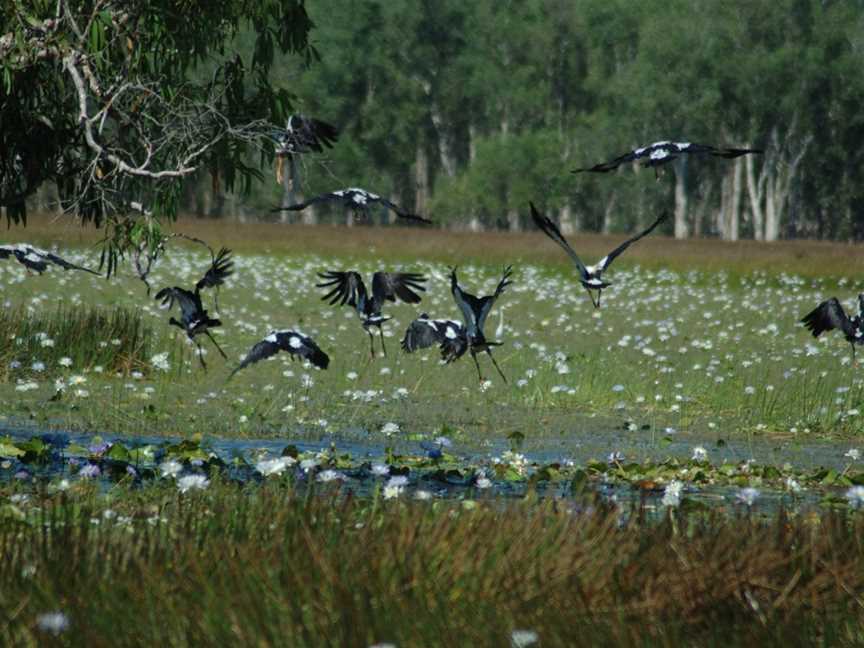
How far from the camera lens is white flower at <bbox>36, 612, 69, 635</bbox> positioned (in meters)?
4.77

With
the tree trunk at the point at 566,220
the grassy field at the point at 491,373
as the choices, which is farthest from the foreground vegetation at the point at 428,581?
the tree trunk at the point at 566,220

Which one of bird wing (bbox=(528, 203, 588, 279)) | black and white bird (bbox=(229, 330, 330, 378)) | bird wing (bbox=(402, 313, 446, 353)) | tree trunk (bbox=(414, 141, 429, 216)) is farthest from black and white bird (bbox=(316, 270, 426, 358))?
tree trunk (bbox=(414, 141, 429, 216))

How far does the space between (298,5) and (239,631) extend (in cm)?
733

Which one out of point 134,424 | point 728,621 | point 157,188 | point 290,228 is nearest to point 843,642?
point 728,621

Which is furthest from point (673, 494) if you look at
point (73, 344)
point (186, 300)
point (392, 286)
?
point (73, 344)

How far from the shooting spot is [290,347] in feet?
29.8

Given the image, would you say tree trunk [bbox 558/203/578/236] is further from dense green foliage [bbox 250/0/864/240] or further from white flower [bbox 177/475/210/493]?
white flower [bbox 177/475/210/493]

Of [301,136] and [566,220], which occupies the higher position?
[566,220]

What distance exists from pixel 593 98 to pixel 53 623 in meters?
80.2

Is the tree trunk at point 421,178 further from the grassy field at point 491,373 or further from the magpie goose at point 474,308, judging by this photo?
the magpie goose at point 474,308

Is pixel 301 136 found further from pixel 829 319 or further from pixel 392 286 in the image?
pixel 829 319

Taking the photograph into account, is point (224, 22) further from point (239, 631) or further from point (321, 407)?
point (239, 631)

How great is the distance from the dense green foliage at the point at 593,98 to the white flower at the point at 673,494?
59919 millimetres

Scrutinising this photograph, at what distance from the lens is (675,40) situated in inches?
2753
